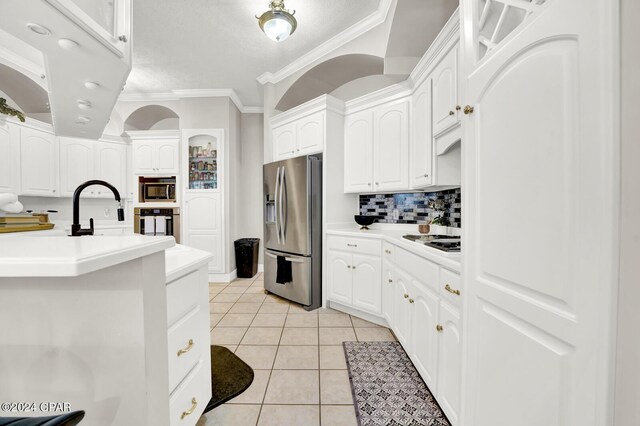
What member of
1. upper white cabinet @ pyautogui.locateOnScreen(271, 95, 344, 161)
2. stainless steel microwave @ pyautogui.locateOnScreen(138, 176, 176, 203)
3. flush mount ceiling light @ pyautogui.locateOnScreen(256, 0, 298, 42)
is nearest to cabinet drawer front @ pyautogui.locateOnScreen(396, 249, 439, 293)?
upper white cabinet @ pyautogui.locateOnScreen(271, 95, 344, 161)

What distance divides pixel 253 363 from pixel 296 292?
1.15m

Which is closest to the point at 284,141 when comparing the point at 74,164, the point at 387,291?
the point at 387,291

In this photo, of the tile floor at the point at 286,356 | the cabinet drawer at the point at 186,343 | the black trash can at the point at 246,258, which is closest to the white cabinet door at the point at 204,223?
the black trash can at the point at 246,258

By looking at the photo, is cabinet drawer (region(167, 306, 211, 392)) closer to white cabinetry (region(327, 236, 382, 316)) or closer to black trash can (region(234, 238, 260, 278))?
white cabinetry (region(327, 236, 382, 316))

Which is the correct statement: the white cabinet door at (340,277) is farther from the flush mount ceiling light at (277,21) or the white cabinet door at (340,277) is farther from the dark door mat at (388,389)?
the flush mount ceiling light at (277,21)

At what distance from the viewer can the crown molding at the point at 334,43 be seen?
8.27 feet

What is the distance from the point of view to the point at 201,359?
4.31 ft

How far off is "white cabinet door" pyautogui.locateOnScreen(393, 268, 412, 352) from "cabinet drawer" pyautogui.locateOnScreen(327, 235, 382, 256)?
42 cm

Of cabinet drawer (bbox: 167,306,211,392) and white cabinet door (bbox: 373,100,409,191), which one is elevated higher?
white cabinet door (bbox: 373,100,409,191)

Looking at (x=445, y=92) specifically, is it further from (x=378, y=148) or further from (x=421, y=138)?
(x=378, y=148)

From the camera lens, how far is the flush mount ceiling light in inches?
88.6

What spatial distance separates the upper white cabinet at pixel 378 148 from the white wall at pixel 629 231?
210 cm

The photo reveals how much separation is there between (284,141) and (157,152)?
7.40 feet

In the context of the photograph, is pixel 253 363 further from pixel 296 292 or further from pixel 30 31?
pixel 30 31
